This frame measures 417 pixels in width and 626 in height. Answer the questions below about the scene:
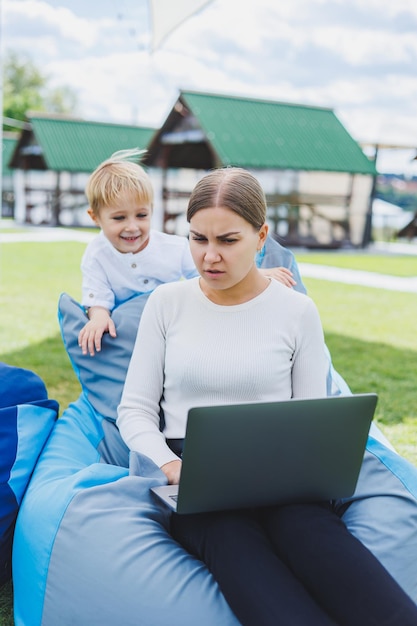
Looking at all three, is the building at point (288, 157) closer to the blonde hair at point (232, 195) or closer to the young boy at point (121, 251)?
the young boy at point (121, 251)

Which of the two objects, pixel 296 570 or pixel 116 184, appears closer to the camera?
pixel 296 570

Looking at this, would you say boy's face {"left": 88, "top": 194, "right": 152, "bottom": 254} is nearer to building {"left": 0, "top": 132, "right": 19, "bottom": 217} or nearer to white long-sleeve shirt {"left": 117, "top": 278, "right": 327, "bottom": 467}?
white long-sleeve shirt {"left": 117, "top": 278, "right": 327, "bottom": 467}

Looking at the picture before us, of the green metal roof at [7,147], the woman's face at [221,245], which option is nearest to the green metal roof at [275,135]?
the green metal roof at [7,147]

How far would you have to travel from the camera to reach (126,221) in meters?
2.72

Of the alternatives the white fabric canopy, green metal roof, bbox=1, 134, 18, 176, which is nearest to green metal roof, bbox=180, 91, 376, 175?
the white fabric canopy

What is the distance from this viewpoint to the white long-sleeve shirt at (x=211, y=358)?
201 cm

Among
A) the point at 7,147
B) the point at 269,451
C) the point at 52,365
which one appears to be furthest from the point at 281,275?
the point at 7,147

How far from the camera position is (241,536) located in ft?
5.57

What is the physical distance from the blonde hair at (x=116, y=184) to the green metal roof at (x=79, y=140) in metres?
19.7

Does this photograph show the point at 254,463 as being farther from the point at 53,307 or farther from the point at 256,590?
the point at 53,307

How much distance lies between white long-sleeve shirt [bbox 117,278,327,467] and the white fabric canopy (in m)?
4.97

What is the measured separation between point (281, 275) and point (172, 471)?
0.94 meters

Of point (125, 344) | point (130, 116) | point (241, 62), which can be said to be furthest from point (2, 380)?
point (241, 62)

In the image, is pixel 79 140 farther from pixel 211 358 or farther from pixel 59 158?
pixel 211 358
